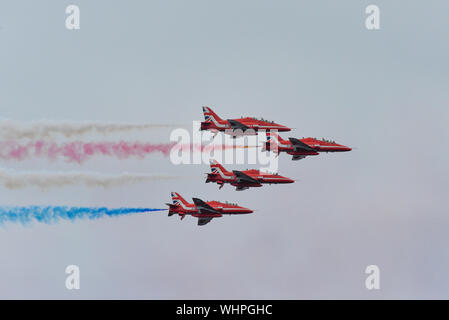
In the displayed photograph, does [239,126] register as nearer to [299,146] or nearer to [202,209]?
A: [299,146]

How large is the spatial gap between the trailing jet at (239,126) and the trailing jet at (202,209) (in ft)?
25.7

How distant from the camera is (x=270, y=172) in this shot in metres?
128

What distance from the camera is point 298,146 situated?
415ft

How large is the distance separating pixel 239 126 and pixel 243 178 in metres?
5.77

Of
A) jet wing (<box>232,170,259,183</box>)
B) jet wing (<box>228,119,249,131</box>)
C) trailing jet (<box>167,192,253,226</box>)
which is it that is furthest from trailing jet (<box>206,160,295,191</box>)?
jet wing (<box>228,119,249,131</box>)

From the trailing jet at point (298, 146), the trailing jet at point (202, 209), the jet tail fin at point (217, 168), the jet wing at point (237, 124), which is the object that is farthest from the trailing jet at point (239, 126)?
the trailing jet at point (202, 209)

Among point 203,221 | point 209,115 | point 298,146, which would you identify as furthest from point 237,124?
point 203,221

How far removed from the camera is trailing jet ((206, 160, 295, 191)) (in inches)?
5015

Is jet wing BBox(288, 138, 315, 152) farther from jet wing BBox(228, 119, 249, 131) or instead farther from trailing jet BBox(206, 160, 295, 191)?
jet wing BBox(228, 119, 249, 131)

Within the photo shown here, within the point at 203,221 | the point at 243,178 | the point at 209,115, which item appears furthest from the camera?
the point at 209,115

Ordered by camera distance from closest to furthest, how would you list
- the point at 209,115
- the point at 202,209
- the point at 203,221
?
1. the point at 202,209
2. the point at 203,221
3. the point at 209,115

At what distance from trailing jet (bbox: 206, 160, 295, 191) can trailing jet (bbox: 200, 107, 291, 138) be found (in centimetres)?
435
